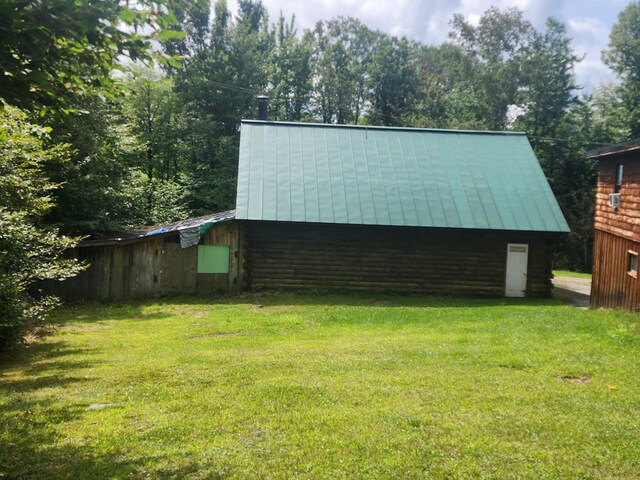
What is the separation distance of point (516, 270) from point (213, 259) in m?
12.1

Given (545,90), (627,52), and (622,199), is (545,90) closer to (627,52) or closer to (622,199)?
(627,52)

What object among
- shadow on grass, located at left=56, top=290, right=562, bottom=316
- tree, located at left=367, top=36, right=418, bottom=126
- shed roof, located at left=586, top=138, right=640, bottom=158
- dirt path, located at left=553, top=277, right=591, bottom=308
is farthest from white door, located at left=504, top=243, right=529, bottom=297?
tree, located at left=367, top=36, right=418, bottom=126

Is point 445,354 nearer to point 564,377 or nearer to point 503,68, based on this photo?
point 564,377

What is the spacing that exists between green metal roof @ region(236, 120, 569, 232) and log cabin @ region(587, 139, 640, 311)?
2255mm

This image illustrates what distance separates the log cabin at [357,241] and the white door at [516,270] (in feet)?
0.13

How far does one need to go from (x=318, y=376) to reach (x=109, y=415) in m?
3.26

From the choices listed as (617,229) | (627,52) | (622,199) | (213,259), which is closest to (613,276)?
(617,229)

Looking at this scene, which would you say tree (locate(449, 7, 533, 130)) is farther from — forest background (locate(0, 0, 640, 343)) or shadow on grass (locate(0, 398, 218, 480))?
shadow on grass (locate(0, 398, 218, 480))

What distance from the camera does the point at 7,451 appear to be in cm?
573

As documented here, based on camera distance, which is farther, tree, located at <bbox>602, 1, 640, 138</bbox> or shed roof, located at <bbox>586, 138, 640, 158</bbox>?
tree, located at <bbox>602, 1, 640, 138</bbox>

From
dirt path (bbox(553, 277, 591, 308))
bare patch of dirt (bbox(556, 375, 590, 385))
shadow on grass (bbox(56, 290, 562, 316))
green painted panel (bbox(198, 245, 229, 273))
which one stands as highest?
green painted panel (bbox(198, 245, 229, 273))

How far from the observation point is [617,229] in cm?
1811

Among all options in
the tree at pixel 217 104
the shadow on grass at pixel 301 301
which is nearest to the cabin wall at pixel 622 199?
the shadow on grass at pixel 301 301

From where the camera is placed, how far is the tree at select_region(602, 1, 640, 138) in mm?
42781
